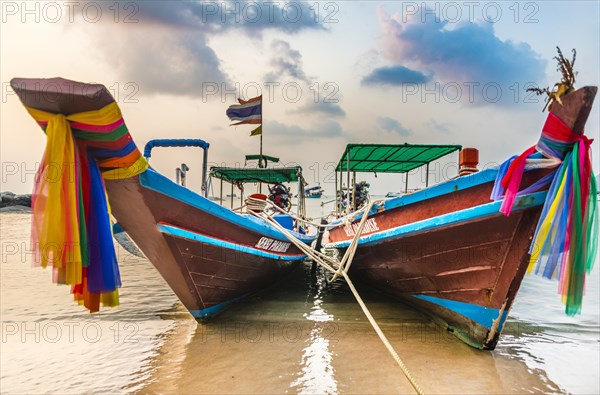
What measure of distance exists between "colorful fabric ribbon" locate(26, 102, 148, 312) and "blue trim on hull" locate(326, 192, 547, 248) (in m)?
3.06

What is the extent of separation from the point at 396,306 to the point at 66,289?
6810mm

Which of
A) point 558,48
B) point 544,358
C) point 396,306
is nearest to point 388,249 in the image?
point 396,306

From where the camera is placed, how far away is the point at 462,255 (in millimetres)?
3682

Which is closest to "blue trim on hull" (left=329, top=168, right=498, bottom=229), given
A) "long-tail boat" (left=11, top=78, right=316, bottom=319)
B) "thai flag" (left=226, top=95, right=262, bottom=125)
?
"long-tail boat" (left=11, top=78, right=316, bottom=319)

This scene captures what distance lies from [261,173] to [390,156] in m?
3.21

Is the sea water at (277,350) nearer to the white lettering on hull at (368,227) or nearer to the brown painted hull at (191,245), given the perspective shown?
the brown painted hull at (191,245)

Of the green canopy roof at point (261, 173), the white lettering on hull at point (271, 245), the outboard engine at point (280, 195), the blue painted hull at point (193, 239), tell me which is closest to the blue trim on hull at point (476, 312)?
the white lettering on hull at point (271, 245)

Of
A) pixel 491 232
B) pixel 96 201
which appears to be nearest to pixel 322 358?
pixel 491 232

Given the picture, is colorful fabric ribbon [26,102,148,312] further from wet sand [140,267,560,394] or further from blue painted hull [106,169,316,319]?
wet sand [140,267,560,394]

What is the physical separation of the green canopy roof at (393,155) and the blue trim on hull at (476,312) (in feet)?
11.5

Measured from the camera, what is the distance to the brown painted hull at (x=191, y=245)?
10.4 ft

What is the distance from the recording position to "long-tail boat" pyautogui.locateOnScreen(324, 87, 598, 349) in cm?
252

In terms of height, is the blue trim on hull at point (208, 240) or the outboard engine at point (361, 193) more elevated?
the outboard engine at point (361, 193)

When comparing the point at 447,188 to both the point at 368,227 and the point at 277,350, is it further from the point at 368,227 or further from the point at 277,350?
the point at 277,350
